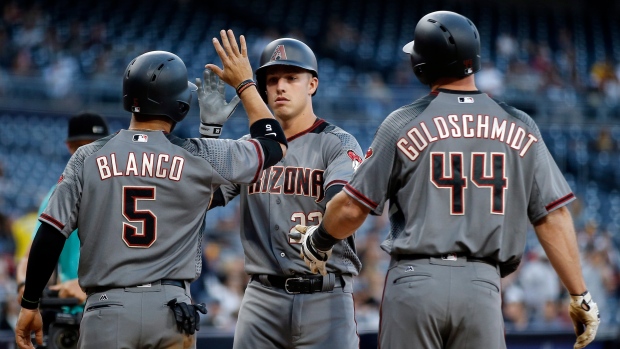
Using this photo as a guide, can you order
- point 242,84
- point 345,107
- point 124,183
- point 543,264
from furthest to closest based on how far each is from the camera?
point 345,107 < point 543,264 < point 242,84 < point 124,183

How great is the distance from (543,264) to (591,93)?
6754 mm

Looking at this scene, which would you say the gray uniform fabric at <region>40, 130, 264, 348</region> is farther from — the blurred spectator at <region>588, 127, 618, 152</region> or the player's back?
the blurred spectator at <region>588, 127, 618, 152</region>

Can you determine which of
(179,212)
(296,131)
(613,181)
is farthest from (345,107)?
(179,212)

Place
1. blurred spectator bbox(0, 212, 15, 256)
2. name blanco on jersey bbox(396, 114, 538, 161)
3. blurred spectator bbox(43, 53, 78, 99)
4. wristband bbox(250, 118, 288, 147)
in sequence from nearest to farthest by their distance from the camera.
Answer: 1. name blanco on jersey bbox(396, 114, 538, 161)
2. wristband bbox(250, 118, 288, 147)
3. blurred spectator bbox(0, 212, 15, 256)
4. blurred spectator bbox(43, 53, 78, 99)

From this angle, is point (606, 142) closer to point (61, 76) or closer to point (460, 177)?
point (61, 76)

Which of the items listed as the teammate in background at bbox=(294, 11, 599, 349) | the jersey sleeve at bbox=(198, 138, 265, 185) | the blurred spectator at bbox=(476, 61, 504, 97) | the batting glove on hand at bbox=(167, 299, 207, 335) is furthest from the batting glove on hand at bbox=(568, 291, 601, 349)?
the blurred spectator at bbox=(476, 61, 504, 97)

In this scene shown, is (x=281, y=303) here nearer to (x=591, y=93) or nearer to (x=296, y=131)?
(x=296, y=131)

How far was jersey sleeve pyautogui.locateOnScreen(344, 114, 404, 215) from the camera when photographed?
4.33 metres

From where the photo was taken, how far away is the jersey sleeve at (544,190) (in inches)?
170

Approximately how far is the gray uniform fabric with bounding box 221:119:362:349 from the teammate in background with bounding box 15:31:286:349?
59 centimetres

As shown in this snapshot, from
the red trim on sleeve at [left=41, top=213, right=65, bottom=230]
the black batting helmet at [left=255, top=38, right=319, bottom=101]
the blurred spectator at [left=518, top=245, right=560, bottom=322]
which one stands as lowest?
the blurred spectator at [left=518, top=245, right=560, bottom=322]

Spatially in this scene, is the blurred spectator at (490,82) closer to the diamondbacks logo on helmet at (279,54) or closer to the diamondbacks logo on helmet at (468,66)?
the diamondbacks logo on helmet at (279,54)

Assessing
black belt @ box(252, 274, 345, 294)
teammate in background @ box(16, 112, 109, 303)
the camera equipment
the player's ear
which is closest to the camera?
black belt @ box(252, 274, 345, 294)

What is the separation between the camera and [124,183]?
4551 millimetres
